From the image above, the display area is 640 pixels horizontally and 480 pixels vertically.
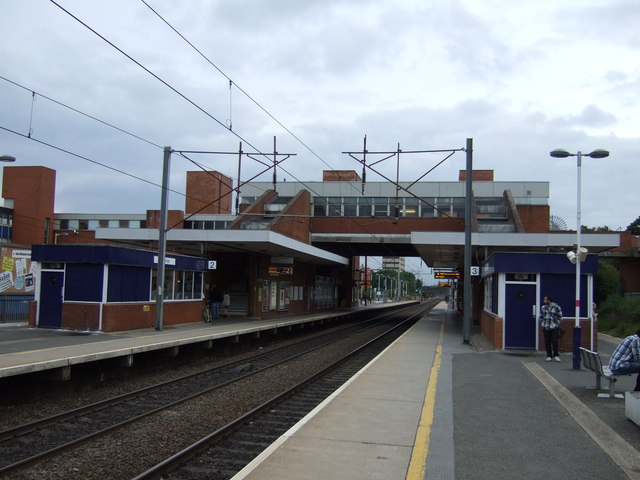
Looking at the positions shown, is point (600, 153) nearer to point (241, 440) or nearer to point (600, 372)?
point (600, 372)

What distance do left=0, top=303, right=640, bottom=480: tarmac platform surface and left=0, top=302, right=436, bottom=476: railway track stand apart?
7.50 ft

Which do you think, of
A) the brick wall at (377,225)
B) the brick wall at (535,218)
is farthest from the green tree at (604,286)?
the brick wall at (377,225)

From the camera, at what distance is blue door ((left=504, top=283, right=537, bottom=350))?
16266 millimetres

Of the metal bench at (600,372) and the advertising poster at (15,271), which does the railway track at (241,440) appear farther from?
the advertising poster at (15,271)

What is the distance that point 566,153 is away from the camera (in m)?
13.7

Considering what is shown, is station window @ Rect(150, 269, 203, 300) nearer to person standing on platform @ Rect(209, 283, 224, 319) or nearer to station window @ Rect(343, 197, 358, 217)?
person standing on platform @ Rect(209, 283, 224, 319)

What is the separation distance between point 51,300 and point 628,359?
16.2 meters

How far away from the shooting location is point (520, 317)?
1633 centimetres

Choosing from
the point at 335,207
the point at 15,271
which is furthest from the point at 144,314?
the point at 335,207

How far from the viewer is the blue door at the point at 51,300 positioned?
723 inches

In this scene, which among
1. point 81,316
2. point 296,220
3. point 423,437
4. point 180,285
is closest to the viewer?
point 423,437

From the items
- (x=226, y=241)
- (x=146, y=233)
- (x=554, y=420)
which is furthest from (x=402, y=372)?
(x=146, y=233)

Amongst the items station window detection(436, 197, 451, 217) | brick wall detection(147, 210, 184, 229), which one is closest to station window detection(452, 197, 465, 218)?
station window detection(436, 197, 451, 217)

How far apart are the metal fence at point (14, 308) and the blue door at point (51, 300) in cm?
361
